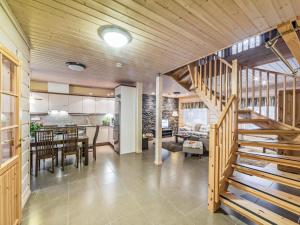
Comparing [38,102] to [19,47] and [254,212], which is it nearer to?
[19,47]

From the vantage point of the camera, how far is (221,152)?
2213 millimetres

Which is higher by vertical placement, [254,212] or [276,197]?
[276,197]

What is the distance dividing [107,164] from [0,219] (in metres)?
2.71

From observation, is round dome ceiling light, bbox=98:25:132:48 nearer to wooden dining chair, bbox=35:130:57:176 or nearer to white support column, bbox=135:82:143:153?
wooden dining chair, bbox=35:130:57:176

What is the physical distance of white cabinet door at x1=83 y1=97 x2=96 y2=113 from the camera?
20.1 ft

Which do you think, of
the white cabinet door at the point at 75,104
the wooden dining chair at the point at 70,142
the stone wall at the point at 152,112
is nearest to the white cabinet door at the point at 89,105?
the white cabinet door at the point at 75,104

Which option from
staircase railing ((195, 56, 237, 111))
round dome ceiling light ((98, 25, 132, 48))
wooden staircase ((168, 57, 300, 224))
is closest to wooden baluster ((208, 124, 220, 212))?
wooden staircase ((168, 57, 300, 224))

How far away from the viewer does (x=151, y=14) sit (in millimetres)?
1737

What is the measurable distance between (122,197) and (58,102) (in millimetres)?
4770

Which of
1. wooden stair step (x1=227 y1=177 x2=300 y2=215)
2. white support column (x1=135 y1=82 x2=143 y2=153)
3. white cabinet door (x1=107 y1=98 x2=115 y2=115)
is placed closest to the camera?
wooden stair step (x1=227 y1=177 x2=300 y2=215)

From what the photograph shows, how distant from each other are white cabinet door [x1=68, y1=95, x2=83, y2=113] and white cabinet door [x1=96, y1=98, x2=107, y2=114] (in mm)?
652

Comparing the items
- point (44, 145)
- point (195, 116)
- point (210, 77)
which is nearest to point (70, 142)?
point (44, 145)

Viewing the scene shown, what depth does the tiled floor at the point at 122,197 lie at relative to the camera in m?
1.97

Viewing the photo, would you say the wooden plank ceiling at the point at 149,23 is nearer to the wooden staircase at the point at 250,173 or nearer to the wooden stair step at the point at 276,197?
the wooden staircase at the point at 250,173
